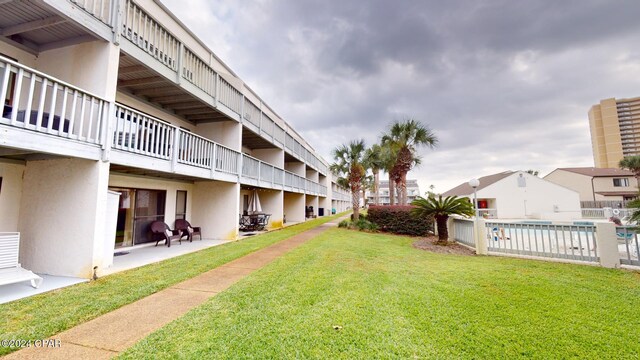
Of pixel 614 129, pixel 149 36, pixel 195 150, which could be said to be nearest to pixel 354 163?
pixel 195 150

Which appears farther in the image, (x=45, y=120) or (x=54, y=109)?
(x=45, y=120)

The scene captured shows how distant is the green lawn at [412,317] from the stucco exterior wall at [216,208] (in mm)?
5958

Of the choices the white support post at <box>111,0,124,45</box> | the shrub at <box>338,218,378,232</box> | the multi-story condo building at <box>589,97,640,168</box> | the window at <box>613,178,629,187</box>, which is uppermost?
the multi-story condo building at <box>589,97,640,168</box>

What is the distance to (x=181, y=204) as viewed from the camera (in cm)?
1166

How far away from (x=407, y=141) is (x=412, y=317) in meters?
17.2

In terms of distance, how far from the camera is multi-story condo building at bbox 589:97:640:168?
2793 inches

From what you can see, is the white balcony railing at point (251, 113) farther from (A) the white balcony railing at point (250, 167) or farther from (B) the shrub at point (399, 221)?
(B) the shrub at point (399, 221)

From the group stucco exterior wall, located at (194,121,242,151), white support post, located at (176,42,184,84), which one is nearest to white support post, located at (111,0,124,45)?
white support post, located at (176,42,184,84)

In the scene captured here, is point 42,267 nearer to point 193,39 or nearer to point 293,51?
point 193,39

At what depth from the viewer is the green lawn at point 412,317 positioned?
276cm

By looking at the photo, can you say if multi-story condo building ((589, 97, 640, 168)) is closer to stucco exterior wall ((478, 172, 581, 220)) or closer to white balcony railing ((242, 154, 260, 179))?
stucco exterior wall ((478, 172, 581, 220))

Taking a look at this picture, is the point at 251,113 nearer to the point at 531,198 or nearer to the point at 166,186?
the point at 166,186

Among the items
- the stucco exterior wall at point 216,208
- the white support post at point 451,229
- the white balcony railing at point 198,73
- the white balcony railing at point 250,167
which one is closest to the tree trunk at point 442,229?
the white support post at point 451,229

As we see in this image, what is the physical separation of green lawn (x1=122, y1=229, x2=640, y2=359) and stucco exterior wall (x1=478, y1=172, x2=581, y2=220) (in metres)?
28.9
